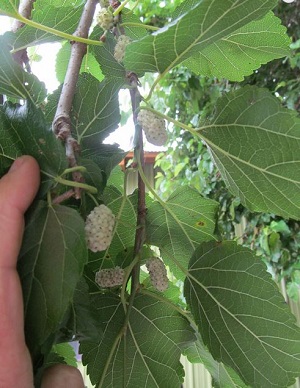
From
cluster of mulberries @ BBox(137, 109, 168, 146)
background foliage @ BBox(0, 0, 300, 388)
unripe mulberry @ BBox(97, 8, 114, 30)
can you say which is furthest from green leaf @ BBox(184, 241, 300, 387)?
unripe mulberry @ BBox(97, 8, 114, 30)

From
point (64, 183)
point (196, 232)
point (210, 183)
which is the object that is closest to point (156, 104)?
point (210, 183)

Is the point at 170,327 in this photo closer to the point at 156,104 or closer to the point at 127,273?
the point at 127,273

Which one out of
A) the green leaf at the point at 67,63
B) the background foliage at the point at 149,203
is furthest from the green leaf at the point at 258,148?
the green leaf at the point at 67,63

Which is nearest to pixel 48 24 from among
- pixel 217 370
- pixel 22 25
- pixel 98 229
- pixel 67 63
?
pixel 22 25

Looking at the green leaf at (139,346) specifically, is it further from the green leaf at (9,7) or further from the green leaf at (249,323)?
the green leaf at (9,7)

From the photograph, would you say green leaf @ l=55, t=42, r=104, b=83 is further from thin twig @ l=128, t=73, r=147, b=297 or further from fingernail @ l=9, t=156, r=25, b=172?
fingernail @ l=9, t=156, r=25, b=172
